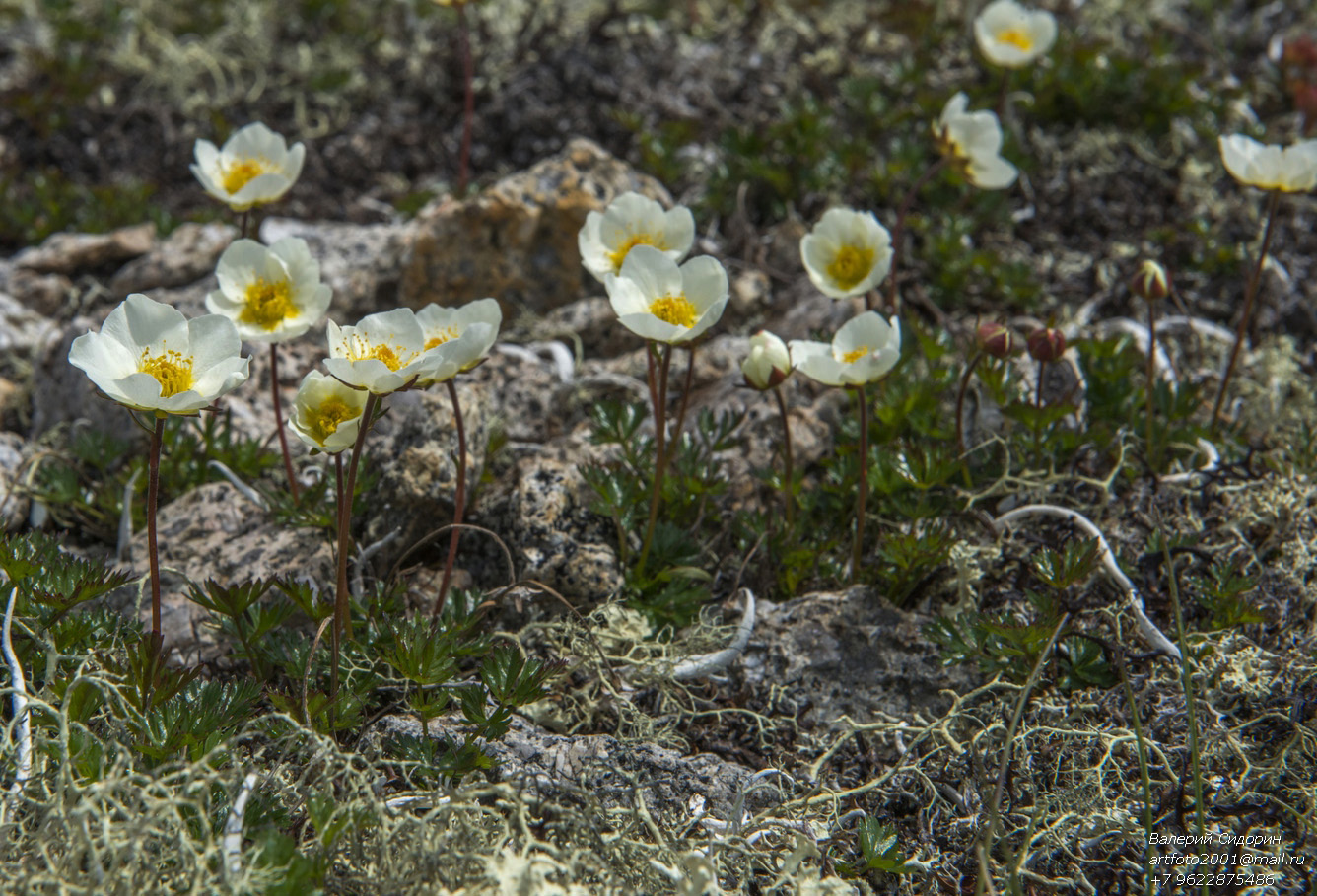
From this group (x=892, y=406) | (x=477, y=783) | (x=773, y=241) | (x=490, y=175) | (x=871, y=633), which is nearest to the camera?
(x=477, y=783)

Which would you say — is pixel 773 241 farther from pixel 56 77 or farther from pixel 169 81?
pixel 56 77

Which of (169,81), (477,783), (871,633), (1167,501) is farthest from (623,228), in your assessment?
(169,81)

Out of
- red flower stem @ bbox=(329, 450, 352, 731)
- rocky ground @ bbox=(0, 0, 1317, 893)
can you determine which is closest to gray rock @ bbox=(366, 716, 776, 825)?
rocky ground @ bbox=(0, 0, 1317, 893)

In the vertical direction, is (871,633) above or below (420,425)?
below

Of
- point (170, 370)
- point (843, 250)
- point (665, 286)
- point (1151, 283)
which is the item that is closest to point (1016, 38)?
point (1151, 283)

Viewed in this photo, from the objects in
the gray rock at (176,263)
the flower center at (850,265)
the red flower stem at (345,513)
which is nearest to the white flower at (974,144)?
the flower center at (850,265)

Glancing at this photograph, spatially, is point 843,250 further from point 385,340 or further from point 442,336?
point 385,340

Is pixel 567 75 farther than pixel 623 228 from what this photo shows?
Yes
